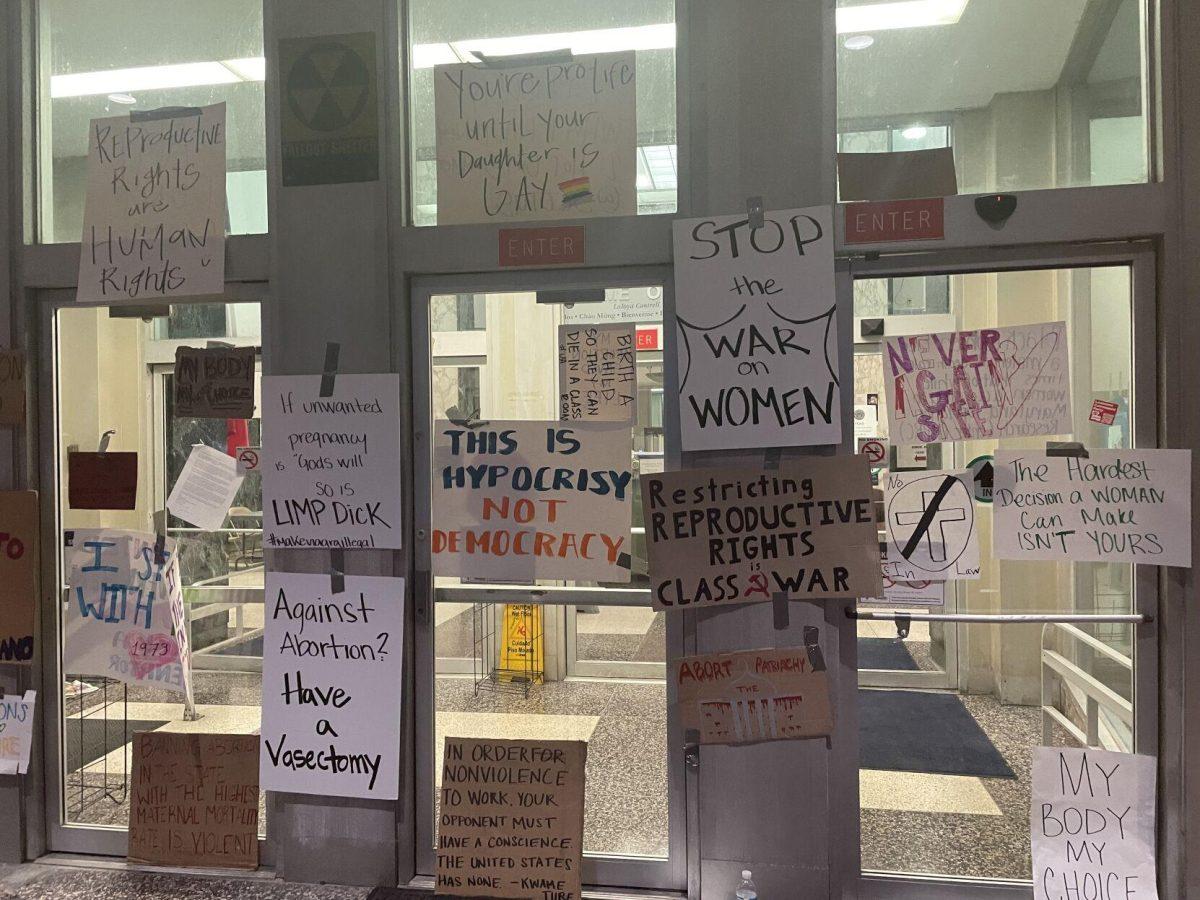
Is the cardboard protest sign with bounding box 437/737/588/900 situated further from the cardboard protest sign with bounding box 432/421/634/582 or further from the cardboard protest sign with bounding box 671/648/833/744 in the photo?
the cardboard protest sign with bounding box 432/421/634/582

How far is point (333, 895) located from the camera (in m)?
2.31

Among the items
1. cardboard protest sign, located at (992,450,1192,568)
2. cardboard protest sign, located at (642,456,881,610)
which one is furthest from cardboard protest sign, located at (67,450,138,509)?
cardboard protest sign, located at (992,450,1192,568)

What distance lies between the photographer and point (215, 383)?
2.50m

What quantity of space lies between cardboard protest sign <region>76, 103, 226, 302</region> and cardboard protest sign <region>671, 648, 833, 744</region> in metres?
1.85

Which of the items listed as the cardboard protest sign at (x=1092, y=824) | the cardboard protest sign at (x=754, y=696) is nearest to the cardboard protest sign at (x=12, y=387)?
the cardboard protest sign at (x=754, y=696)

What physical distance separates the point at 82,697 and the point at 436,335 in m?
1.66

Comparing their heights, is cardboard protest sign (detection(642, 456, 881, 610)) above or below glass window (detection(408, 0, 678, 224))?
below

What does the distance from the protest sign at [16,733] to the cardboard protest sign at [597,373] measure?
192 cm

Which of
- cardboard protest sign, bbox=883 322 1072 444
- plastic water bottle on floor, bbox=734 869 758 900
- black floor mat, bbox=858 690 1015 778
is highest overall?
cardboard protest sign, bbox=883 322 1072 444

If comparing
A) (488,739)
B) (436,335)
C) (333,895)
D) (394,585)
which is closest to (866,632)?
(488,739)

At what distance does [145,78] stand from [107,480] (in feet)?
4.23

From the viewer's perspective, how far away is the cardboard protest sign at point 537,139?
230 centimetres

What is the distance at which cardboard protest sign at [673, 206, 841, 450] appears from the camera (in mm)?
2188

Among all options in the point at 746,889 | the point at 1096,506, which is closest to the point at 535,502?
the point at 746,889
